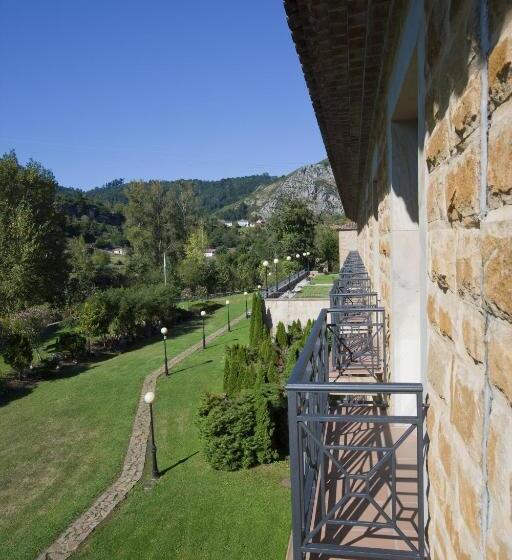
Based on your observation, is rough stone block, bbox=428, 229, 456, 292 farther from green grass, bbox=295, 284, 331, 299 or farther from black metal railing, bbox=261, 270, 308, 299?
black metal railing, bbox=261, 270, 308, 299

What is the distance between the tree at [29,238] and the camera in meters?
29.9

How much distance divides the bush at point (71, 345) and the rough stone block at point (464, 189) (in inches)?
1008

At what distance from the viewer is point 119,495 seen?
1171 centimetres

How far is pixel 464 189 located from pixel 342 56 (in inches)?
81.6

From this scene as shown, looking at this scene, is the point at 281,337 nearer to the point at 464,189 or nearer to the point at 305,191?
the point at 464,189

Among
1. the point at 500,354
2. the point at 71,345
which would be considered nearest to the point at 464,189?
the point at 500,354

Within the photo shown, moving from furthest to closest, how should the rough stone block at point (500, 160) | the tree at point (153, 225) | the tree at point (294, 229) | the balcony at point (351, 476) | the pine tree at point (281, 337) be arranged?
the tree at point (294, 229) < the tree at point (153, 225) < the pine tree at point (281, 337) < the balcony at point (351, 476) < the rough stone block at point (500, 160)

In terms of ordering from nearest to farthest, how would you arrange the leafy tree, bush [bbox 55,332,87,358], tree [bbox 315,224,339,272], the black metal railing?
1. the leafy tree
2. the black metal railing
3. bush [bbox 55,332,87,358]
4. tree [bbox 315,224,339,272]

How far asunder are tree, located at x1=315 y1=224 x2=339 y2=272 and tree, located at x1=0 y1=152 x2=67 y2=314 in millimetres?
24412

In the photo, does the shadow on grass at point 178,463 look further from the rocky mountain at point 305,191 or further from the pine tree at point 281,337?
the rocky mountain at point 305,191

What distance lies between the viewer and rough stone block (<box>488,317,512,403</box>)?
1089 millimetres

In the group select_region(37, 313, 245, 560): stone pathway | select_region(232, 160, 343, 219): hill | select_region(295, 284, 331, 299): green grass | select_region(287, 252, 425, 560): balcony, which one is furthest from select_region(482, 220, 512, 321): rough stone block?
select_region(232, 160, 343, 219): hill

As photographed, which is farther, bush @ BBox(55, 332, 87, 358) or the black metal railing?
bush @ BBox(55, 332, 87, 358)

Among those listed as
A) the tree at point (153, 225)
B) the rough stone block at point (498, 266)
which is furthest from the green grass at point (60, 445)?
the tree at point (153, 225)
